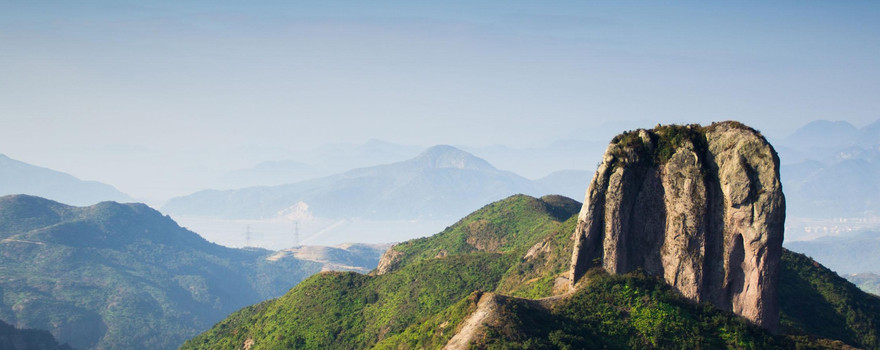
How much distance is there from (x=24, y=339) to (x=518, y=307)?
14983 centimetres

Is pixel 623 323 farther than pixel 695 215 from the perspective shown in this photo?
Yes

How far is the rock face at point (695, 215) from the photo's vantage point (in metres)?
58.1

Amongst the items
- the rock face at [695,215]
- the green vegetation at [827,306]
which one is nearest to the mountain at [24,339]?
the rock face at [695,215]

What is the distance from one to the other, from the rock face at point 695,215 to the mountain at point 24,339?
485ft

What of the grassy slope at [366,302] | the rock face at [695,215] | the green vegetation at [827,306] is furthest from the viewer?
the grassy slope at [366,302]

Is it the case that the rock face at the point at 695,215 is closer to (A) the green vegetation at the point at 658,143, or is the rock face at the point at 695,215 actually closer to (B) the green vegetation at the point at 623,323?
(A) the green vegetation at the point at 658,143

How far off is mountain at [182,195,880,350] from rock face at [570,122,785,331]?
172 centimetres

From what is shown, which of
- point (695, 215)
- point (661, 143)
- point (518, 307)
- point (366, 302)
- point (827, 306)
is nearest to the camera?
point (695, 215)

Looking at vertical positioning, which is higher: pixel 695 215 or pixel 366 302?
pixel 695 215

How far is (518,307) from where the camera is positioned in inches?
2391

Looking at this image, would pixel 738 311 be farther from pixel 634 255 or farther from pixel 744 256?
pixel 634 255

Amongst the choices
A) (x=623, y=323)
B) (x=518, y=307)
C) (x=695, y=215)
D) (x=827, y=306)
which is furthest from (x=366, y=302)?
(x=827, y=306)

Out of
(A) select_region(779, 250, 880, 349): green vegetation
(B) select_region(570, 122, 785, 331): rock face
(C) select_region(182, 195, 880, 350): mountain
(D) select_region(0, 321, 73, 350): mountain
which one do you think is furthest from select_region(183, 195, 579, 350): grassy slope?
(D) select_region(0, 321, 73, 350): mountain

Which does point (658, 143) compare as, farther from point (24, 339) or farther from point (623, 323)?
point (24, 339)
